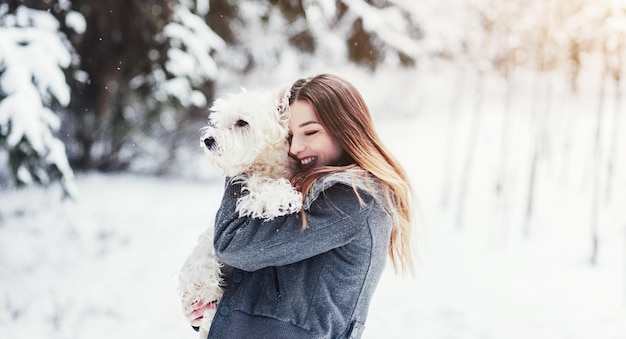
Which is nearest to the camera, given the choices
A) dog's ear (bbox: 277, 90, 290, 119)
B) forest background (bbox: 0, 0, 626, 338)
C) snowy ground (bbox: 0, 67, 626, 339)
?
dog's ear (bbox: 277, 90, 290, 119)

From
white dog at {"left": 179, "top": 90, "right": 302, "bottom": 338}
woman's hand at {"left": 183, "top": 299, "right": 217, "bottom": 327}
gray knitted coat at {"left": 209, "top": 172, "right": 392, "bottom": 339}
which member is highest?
white dog at {"left": 179, "top": 90, "right": 302, "bottom": 338}

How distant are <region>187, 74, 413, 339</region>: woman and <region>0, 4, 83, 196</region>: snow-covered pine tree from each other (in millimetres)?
2568

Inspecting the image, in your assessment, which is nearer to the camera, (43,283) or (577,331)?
(577,331)

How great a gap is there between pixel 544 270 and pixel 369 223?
15.2 ft

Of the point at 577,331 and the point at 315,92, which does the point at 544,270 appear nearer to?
the point at 577,331

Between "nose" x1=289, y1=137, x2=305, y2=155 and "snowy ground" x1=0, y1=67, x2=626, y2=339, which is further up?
"nose" x1=289, y1=137, x2=305, y2=155

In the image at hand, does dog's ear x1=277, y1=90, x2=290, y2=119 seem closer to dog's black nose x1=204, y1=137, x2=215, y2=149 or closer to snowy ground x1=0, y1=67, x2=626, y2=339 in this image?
dog's black nose x1=204, y1=137, x2=215, y2=149

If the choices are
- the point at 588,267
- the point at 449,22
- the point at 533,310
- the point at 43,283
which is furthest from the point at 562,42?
the point at 43,283

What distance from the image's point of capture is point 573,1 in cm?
602

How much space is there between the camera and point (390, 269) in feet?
20.8

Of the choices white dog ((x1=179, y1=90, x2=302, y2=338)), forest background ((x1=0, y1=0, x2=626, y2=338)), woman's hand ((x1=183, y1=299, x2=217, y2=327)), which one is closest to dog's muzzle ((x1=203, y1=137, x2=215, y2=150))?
white dog ((x1=179, y1=90, x2=302, y2=338))

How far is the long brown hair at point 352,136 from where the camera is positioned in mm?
1728

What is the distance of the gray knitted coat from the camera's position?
159 cm

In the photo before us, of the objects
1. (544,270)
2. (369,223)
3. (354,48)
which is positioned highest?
(354,48)
